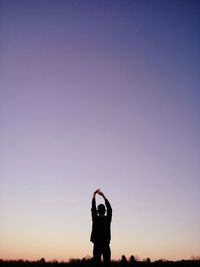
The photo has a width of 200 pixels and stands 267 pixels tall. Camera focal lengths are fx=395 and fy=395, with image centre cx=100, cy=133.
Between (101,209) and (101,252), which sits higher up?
(101,209)

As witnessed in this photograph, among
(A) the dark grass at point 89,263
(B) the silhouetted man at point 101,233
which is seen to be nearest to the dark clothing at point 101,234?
(B) the silhouetted man at point 101,233

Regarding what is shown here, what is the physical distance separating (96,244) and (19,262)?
352 inches

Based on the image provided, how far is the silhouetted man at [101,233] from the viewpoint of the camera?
11172 mm

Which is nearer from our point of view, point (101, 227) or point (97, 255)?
point (101, 227)

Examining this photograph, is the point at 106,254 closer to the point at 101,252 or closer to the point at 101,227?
the point at 101,252


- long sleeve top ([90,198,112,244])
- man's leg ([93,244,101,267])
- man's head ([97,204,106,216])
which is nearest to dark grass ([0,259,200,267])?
man's leg ([93,244,101,267])

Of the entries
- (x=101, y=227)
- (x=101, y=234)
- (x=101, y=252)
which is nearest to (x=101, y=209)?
(x=101, y=227)

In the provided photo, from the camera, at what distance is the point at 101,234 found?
1116cm

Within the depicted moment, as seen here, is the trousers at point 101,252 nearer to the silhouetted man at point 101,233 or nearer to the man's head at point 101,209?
the silhouetted man at point 101,233

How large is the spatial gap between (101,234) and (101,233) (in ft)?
0.09

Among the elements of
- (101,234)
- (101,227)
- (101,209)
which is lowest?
(101,234)

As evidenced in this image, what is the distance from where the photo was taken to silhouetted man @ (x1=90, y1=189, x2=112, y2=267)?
36.7ft

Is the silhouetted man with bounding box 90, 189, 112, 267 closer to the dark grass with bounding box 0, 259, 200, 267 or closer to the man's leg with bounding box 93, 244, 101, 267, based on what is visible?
the man's leg with bounding box 93, 244, 101, 267

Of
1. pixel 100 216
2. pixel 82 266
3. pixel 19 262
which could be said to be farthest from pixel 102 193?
pixel 19 262
